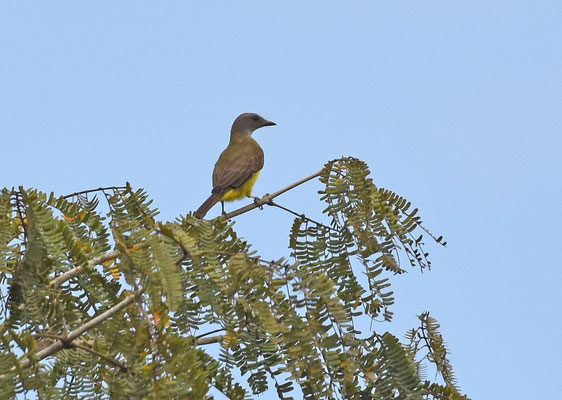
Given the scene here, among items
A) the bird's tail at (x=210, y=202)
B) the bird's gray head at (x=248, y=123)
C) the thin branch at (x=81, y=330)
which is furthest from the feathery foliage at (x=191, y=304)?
the bird's gray head at (x=248, y=123)

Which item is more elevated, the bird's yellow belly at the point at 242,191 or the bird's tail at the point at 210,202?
the bird's yellow belly at the point at 242,191

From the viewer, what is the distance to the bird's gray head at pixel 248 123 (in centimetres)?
1159

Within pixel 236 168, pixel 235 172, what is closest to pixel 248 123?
pixel 236 168

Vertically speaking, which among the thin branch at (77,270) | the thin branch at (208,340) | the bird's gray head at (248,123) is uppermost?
the bird's gray head at (248,123)

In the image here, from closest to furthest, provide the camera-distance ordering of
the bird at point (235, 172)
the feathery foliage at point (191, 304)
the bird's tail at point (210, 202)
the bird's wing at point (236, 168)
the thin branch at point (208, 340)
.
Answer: the feathery foliage at point (191, 304) → the thin branch at point (208, 340) → the bird's tail at point (210, 202) → the bird at point (235, 172) → the bird's wing at point (236, 168)

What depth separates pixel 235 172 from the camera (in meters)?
9.03

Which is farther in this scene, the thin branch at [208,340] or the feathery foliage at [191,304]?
the thin branch at [208,340]

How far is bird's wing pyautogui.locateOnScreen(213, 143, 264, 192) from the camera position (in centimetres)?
884

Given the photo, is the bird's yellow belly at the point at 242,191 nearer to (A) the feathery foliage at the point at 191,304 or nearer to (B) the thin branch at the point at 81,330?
(A) the feathery foliage at the point at 191,304

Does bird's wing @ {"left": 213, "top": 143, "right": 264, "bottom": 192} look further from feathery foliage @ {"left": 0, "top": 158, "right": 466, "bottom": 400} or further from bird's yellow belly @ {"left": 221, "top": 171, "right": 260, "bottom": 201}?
feathery foliage @ {"left": 0, "top": 158, "right": 466, "bottom": 400}

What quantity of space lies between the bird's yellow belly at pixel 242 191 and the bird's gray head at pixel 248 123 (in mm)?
2271

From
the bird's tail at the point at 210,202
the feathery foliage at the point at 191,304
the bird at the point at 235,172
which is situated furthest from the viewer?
the bird at the point at 235,172

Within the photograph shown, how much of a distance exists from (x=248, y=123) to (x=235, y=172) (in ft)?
8.82

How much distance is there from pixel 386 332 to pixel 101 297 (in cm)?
134
